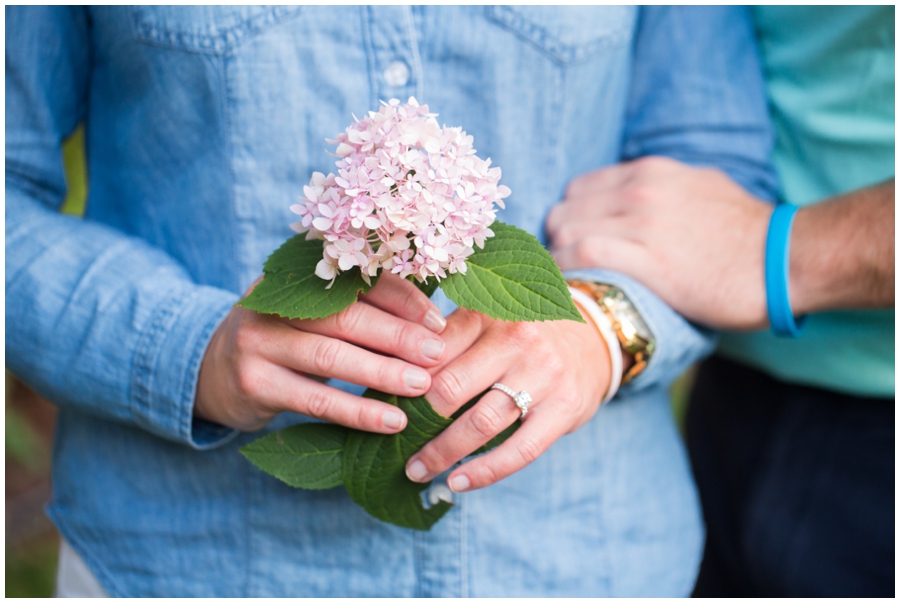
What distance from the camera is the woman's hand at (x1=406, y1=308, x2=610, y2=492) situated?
795mm

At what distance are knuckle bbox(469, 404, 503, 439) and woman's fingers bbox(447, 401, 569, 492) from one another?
33 mm

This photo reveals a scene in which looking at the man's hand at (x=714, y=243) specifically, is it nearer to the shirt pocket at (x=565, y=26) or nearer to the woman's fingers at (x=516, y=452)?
the shirt pocket at (x=565, y=26)

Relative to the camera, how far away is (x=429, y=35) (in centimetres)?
97

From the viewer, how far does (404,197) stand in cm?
65

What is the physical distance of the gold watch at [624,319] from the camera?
0.96 meters

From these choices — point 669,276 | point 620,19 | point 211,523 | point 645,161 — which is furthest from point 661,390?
point 211,523

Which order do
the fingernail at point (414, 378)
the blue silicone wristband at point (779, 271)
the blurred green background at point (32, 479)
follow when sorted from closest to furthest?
1. the fingernail at point (414, 378)
2. the blue silicone wristband at point (779, 271)
3. the blurred green background at point (32, 479)

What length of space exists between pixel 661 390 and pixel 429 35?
2.38 feet

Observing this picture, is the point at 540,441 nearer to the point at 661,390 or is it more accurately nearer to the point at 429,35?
the point at 661,390

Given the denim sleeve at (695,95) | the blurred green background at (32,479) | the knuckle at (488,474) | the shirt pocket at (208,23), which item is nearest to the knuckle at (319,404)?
the knuckle at (488,474)

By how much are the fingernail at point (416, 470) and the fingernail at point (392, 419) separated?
64mm

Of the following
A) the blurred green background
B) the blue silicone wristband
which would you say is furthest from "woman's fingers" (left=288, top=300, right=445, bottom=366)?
the blurred green background

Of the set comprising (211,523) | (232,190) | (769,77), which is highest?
(769,77)

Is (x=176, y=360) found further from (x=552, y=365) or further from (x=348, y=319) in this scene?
(x=552, y=365)
